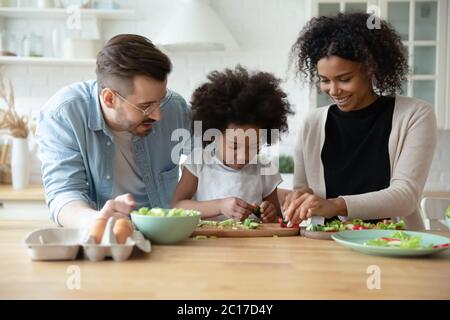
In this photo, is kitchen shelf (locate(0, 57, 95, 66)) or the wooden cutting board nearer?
the wooden cutting board

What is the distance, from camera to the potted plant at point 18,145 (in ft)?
12.0

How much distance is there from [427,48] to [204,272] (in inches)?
117

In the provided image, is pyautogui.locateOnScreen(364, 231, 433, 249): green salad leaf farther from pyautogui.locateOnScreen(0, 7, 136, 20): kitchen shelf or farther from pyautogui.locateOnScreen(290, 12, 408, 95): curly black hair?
pyautogui.locateOnScreen(0, 7, 136, 20): kitchen shelf

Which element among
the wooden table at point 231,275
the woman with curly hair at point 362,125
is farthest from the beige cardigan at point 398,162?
the wooden table at point 231,275

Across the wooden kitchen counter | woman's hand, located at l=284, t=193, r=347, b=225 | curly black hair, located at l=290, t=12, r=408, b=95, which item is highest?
curly black hair, located at l=290, t=12, r=408, b=95

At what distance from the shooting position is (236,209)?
1.91 meters

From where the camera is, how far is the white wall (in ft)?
13.0

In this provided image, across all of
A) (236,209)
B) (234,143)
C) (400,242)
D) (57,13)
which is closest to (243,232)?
(236,209)

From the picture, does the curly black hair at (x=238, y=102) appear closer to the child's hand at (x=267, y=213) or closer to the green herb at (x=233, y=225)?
the child's hand at (x=267, y=213)

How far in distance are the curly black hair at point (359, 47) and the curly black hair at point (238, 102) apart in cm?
17

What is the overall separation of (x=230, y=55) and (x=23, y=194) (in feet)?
5.39

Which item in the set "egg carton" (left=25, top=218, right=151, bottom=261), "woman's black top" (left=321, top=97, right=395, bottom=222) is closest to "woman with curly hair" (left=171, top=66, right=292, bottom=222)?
"woman's black top" (left=321, top=97, right=395, bottom=222)

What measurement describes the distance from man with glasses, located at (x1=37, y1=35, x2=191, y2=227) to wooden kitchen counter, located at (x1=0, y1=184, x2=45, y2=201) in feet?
4.91

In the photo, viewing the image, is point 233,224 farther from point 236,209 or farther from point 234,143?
point 234,143
